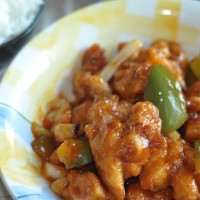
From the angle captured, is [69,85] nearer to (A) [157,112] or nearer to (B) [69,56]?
(B) [69,56]

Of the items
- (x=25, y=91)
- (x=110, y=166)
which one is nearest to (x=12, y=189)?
(x=110, y=166)

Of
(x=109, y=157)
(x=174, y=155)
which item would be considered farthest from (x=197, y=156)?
(x=109, y=157)

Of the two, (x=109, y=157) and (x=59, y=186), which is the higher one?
(x=109, y=157)

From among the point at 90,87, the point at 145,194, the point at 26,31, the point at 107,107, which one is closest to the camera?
the point at 145,194

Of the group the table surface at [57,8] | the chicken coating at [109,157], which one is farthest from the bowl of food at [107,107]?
the table surface at [57,8]

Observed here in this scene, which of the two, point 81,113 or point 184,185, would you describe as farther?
point 81,113

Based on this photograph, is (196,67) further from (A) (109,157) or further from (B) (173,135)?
(A) (109,157)

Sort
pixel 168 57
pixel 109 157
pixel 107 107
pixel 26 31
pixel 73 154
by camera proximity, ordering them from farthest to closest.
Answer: pixel 168 57
pixel 26 31
pixel 107 107
pixel 73 154
pixel 109 157
